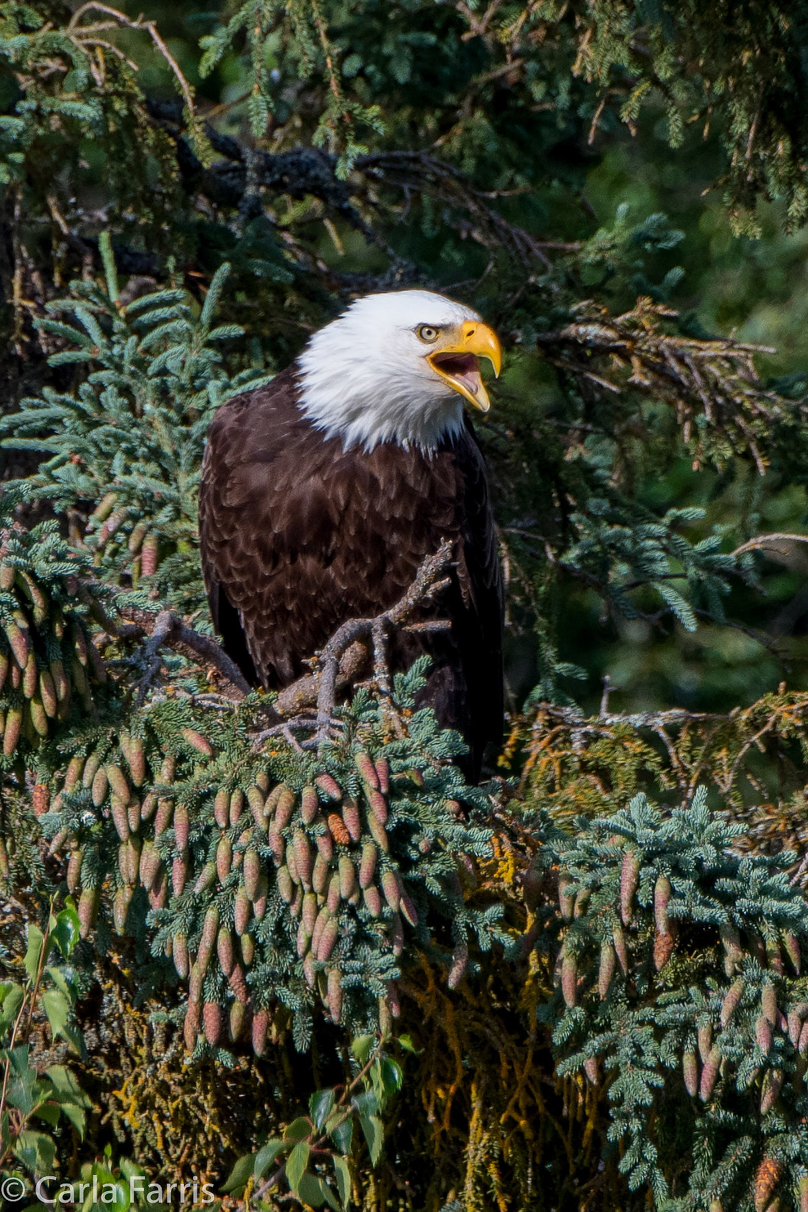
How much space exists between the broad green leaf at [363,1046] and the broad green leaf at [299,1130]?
0.16 m

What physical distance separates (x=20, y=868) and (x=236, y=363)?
2.38m

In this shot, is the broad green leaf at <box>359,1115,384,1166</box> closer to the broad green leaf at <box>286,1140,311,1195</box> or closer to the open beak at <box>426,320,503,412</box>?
the broad green leaf at <box>286,1140,311,1195</box>

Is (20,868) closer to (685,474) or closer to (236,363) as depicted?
(236,363)

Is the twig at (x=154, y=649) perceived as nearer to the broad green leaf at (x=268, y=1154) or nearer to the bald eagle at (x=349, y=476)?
the broad green leaf at (x=268, y=1154)

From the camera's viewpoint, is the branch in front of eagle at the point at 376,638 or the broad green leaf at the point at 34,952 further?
the branch in front of eagle at the point at 376,638

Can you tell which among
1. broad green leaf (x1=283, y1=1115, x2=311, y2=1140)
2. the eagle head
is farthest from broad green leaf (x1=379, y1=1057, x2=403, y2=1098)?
the eagle head

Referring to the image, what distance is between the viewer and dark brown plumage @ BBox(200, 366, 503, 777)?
352cm

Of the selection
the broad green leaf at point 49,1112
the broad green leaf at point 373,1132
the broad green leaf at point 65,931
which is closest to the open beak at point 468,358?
the broad green leaf at point 65,931

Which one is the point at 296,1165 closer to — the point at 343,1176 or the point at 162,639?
the point at 343,1176

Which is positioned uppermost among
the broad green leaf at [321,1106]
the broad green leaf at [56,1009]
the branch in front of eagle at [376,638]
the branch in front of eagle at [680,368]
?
the branch in front of eagle at [680,368]

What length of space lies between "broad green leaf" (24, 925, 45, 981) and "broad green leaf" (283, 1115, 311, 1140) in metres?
0.50

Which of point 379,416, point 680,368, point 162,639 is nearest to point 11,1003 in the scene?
point 162,639

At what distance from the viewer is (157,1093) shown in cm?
237

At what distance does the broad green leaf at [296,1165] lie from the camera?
1.92 m
